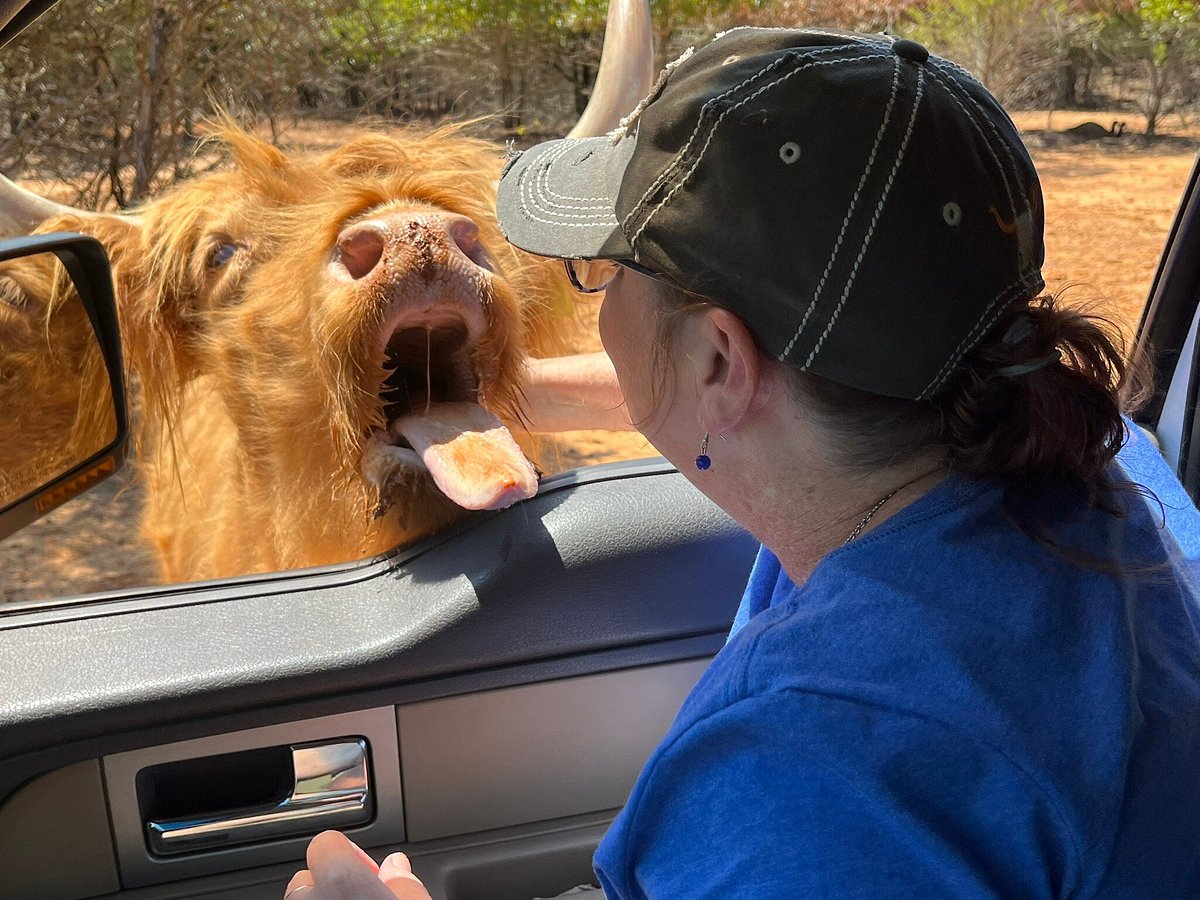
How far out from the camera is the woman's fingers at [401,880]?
1.46m

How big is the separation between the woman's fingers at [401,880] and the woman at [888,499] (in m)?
0.42

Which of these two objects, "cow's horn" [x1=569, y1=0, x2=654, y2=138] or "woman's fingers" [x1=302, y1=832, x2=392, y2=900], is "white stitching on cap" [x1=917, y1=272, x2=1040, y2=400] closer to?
"woman's fingers" [x1=302, y1=832, x2=392, y2=900]

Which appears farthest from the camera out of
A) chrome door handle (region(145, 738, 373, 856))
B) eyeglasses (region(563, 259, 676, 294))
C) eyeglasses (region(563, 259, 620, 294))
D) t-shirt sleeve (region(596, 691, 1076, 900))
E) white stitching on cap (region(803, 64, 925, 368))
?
chrome door handle (region(145, 738, 373, 856))

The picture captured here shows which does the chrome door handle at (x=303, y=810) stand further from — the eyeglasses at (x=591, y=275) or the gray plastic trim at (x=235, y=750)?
the eyeglasses at (x=591, y=275)

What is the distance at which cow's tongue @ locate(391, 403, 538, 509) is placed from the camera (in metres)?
1.95

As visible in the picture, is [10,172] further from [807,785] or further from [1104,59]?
[1104,59]

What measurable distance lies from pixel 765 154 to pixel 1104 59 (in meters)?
14.8

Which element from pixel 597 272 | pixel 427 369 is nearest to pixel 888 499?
pixel 597 272

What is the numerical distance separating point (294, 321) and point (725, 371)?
133 cm

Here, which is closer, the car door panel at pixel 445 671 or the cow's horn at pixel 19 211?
the car door panel at pixel 445 671

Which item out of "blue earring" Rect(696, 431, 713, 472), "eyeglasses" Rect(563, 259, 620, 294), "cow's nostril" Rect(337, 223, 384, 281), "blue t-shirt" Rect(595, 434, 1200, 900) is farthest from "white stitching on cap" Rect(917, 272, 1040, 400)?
"cow's nostril" Rect(337, 223, 384, 281)

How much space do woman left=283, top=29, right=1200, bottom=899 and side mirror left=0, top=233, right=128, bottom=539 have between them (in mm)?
1159

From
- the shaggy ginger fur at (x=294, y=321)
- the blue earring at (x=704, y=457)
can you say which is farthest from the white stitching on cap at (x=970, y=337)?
the shaggy ginger fur at (x=294, y=321)

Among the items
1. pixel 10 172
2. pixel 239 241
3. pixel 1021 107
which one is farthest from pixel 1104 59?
pixel 239 241
